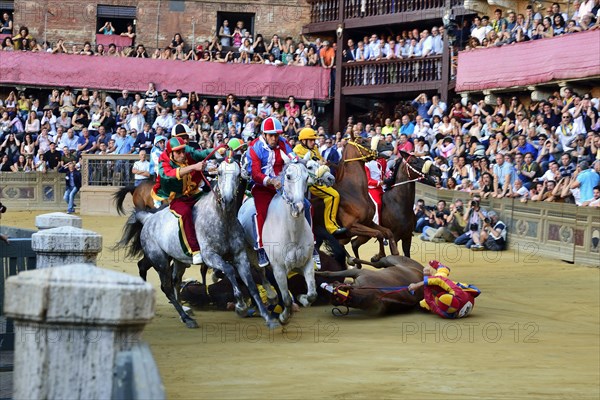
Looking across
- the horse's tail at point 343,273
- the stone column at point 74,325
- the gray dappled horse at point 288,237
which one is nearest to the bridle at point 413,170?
the horse's tail at point 343,273

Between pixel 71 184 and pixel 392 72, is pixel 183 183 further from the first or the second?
pixel 392 72

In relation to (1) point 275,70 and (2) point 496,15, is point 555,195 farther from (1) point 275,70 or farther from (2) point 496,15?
(1) point 275,70

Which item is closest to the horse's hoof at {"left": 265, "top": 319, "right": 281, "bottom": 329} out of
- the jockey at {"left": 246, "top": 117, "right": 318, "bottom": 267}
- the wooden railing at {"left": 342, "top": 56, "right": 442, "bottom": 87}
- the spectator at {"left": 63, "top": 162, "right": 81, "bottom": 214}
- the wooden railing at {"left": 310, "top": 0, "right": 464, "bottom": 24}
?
the jockey at {"left": 246, "top": 117, "right": 318, "bottom": 267}

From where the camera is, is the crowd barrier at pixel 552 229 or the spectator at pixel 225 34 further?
the spectator at pixel 225 34

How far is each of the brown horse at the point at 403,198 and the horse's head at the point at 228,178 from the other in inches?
226

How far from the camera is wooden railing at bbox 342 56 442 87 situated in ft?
107

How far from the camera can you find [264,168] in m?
12.8

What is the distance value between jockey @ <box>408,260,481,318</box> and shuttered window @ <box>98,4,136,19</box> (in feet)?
92.1

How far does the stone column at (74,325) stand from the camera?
144 inches

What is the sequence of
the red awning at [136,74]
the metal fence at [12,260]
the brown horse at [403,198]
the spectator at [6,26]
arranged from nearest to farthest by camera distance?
the metal fence at [12,260], the brown horse at [403,198], the red awning at [136,74], the spectator at [6,26]

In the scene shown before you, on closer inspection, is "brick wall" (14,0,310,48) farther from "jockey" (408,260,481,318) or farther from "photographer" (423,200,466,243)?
"jockey" (408,260,481,318)

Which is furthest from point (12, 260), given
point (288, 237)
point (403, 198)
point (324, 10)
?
point (324, 10)

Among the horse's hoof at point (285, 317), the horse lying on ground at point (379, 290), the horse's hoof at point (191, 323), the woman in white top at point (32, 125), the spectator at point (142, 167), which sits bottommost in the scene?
the horse's hoof at point (191, 323)

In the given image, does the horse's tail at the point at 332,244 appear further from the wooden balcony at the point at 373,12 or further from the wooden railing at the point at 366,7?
the wooden railing at the point at 366,7
